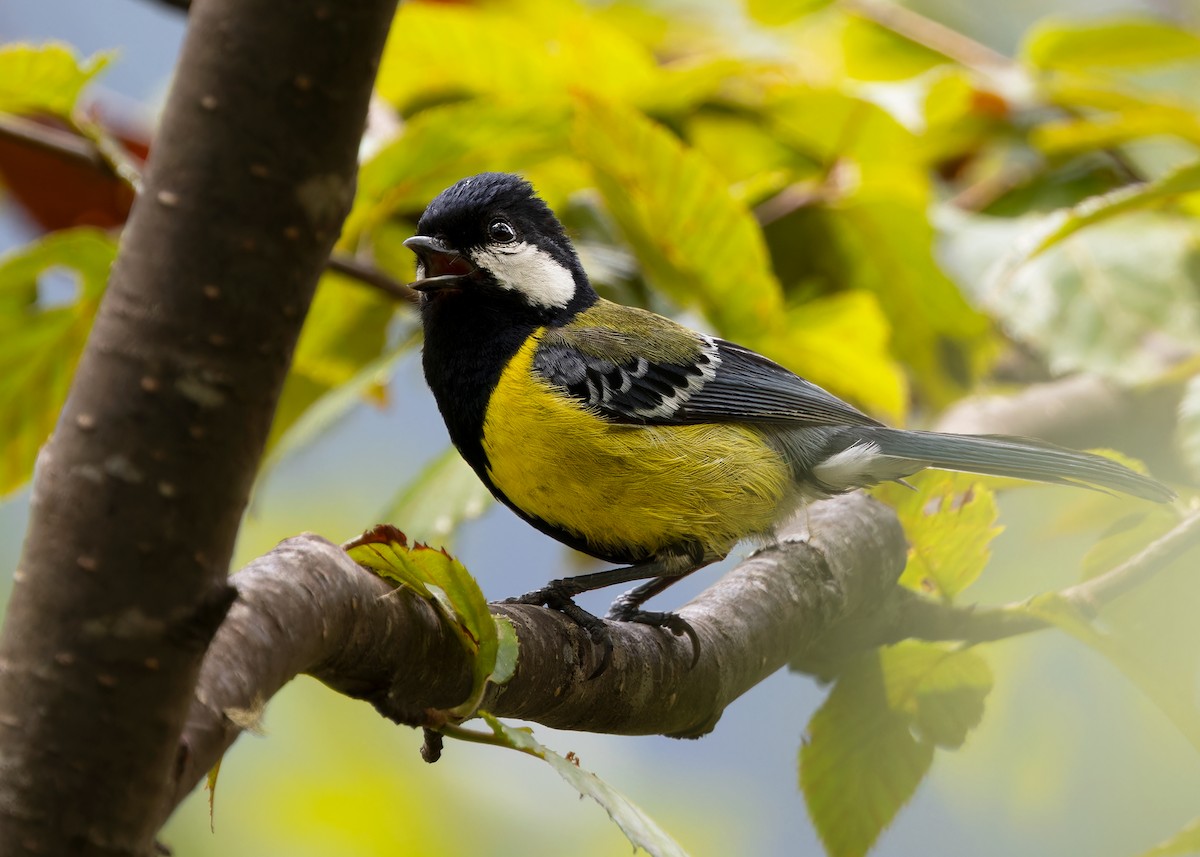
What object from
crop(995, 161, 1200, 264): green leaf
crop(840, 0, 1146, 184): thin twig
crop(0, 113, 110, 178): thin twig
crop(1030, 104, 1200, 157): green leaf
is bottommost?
crop(0, 113, 110, 178): thin twig

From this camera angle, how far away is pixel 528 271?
5.42ft

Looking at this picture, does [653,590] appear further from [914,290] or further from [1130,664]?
[914,290]

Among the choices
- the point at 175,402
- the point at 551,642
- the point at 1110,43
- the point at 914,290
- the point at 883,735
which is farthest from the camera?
the point at 1110,43

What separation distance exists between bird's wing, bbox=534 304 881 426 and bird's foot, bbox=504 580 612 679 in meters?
0.30

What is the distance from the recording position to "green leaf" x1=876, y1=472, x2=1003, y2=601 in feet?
4.36

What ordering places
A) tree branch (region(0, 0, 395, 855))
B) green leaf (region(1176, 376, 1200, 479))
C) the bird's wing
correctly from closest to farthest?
tree branch (region(0, 0, 395, 855)) < green leaf (region(1176, 376, 1200, 479)) < the bird's wing

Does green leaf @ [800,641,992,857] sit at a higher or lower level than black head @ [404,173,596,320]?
lower

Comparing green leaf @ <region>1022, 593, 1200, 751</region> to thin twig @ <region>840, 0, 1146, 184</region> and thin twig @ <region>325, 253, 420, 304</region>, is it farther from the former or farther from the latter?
thin twig @ <region>840, 0, 1146, 184</region>

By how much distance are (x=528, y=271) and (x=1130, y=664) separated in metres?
0.95

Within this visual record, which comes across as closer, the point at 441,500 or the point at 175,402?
Result: the point at 175,402

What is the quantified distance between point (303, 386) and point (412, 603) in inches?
53.5

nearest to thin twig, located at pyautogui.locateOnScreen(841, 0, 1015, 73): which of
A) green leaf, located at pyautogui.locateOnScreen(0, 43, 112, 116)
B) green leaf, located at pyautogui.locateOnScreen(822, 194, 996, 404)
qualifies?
green leaf, located at pyautogui.locateOnScreen(822, 194, 996, 404)

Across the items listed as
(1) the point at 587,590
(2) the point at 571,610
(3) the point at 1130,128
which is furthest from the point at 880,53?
(2) the point at 571,610

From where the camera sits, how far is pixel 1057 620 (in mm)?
1153
